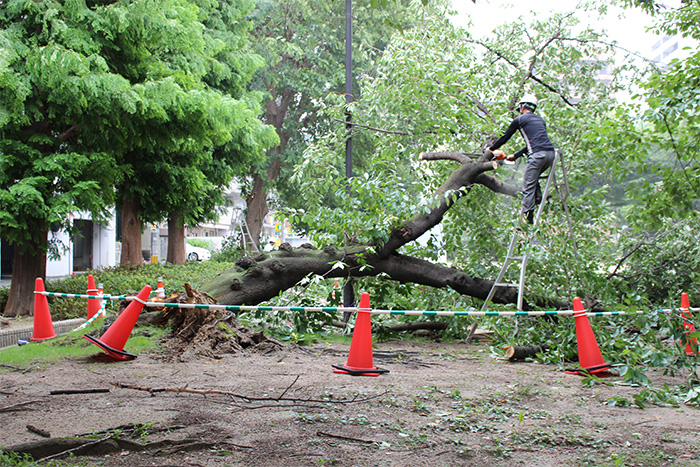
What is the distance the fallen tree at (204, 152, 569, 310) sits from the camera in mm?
7867

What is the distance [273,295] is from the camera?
8117mm

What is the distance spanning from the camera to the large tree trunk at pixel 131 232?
15.5 metres

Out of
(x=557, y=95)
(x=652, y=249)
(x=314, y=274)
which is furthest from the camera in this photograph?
(x=557, y=95)

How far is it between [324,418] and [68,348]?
369 cm

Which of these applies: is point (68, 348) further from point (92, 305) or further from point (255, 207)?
point (255, 207)

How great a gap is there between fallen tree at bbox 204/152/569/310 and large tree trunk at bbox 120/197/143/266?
27.9 ft

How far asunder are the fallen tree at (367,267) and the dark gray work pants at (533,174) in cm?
67

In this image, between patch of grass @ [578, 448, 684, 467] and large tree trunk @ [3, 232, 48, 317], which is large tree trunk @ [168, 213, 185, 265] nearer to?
large tree trunk @ [3, 232, 48, 317]

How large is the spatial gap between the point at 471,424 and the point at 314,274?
4.67 m

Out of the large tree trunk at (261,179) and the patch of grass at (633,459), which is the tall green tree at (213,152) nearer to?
the large tree trunk at (261,179)

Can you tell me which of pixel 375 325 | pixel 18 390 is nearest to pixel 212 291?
pixel 375 325

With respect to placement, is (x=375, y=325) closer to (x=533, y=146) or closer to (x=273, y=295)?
(x=273, y=295)

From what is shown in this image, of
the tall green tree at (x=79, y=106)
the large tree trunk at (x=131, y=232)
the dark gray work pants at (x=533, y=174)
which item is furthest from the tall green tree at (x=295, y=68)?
the dark gray work pants at (x=533, y=174)

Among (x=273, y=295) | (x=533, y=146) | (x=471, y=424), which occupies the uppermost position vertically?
(x=533, y=146)
